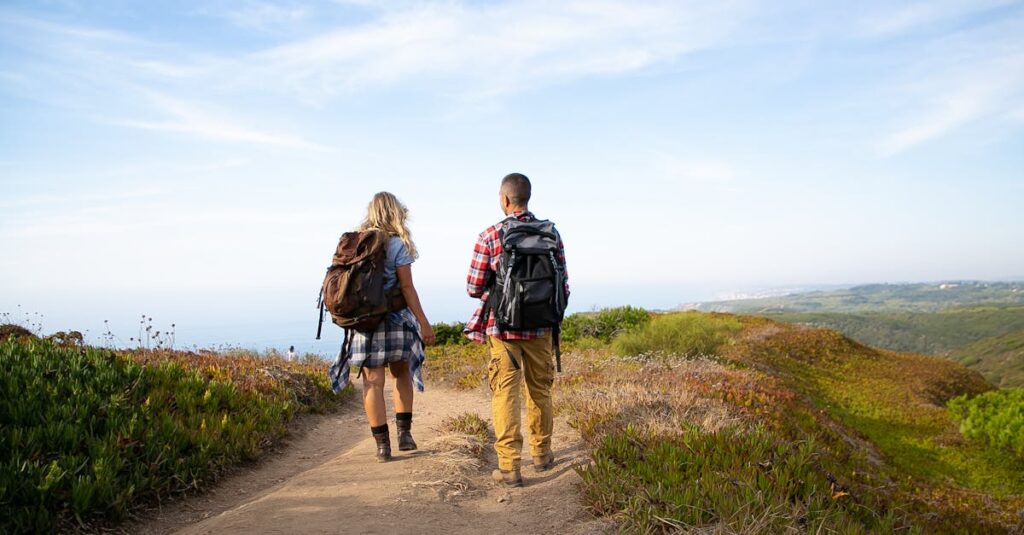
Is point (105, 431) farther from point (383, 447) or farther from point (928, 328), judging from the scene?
point (928, 328)

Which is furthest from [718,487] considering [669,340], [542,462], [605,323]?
[605,323]

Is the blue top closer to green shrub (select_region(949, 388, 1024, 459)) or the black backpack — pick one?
the black backpack

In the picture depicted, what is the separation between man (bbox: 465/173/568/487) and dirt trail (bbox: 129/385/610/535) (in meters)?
0.42

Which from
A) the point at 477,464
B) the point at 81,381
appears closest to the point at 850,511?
the point at 477,464

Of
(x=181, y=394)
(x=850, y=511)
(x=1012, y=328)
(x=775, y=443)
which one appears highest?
(x=181, y=394)

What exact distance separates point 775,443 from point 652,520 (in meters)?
2.02

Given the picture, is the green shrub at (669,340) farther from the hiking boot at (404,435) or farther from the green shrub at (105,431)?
the green shrub at (105,431)

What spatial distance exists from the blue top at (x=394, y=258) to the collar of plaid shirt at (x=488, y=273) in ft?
2.31

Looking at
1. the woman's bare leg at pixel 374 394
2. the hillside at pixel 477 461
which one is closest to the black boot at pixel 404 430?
the hillside at pixel 477 461

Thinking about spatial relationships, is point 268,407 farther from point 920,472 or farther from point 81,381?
point 920,472

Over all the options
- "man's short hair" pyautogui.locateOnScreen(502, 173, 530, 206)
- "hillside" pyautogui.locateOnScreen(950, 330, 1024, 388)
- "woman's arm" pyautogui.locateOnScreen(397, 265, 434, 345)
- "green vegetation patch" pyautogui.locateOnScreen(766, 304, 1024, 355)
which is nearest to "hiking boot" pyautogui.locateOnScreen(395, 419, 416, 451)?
"woman's arm" pyautogui.locateOnScreen(397, 265, 434, 345)

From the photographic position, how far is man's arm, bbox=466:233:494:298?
5168 millimetres

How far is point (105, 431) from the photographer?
5.35 m

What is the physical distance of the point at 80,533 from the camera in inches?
171
